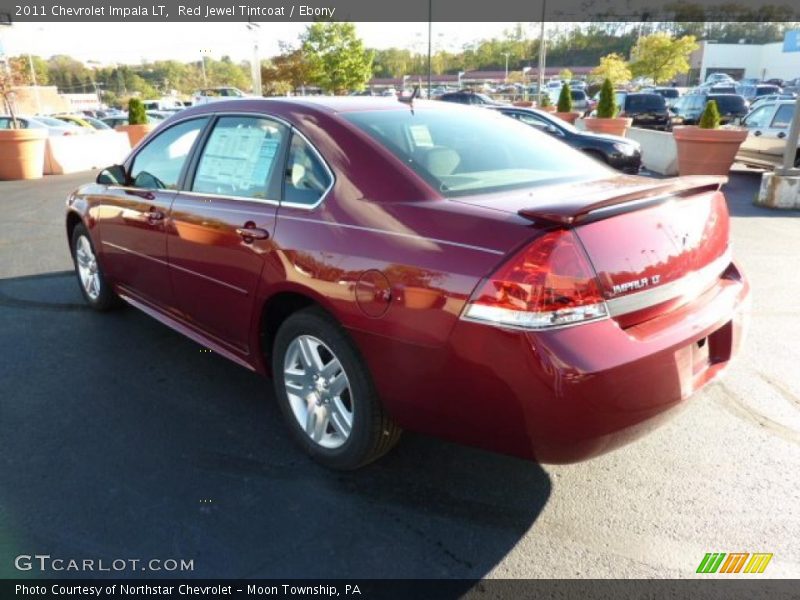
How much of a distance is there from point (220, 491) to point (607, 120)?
16388mm

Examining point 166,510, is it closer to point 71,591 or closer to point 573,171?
point 71,591

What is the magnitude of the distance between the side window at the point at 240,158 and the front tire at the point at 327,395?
0.74 m

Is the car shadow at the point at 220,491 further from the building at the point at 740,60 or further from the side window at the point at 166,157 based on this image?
the building at the point at 740,60

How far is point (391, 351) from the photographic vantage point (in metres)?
2.44

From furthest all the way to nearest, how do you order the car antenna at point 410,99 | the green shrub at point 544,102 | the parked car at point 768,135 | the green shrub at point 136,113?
the green shrub at point 544,102
the green shrub at point 136,113
the parked car at point 768,135
the car antenna at point 410,99

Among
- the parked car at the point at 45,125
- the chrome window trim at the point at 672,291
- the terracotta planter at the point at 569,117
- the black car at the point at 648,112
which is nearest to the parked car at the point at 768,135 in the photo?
the terracotta planter at the point at 569,117

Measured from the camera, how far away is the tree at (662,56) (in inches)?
1972

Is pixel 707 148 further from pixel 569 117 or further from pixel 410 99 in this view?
pixel 410 99

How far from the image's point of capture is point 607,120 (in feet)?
55.0

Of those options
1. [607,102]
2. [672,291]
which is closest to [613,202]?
→ [672,291]

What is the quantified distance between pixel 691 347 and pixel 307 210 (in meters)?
1.71

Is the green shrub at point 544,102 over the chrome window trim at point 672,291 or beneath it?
over

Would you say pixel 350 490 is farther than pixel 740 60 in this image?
No

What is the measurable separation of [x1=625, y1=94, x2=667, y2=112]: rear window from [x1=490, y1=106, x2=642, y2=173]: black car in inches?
470
